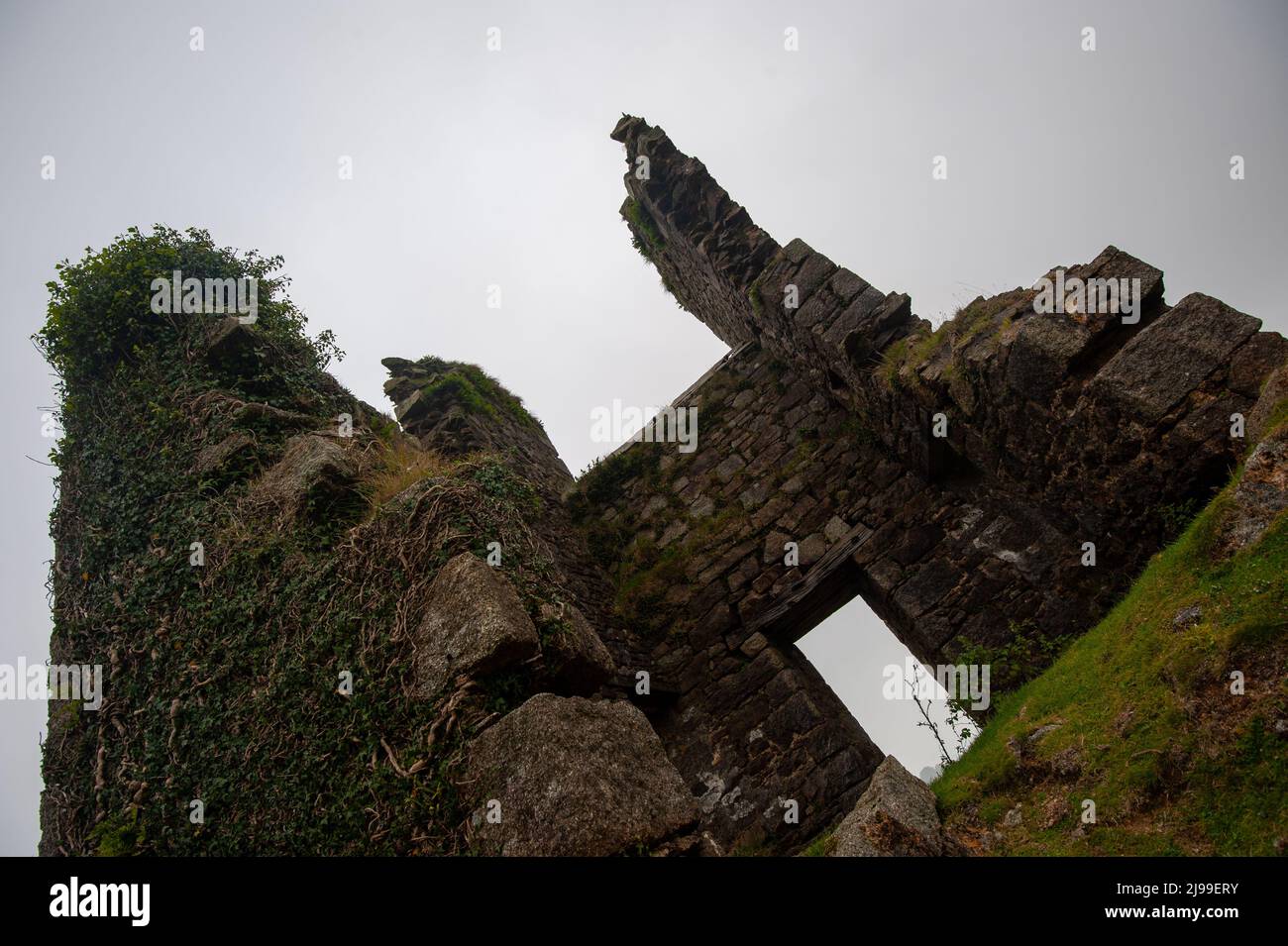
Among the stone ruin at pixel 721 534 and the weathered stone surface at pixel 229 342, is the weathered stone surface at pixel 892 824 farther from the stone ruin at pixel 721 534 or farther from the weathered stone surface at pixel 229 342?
the weathered stone surface at pixel 229 342

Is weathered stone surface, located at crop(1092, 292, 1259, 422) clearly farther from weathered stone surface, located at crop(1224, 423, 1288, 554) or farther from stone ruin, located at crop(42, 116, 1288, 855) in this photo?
weathered stone surface, located at crop(1224, 423, 1288, 554)

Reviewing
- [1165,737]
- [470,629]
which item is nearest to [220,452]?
[470,629]

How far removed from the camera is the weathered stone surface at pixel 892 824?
10.4 ft

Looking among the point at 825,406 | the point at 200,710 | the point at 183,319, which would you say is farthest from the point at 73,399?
the point at 825,406

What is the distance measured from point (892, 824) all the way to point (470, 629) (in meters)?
2.28

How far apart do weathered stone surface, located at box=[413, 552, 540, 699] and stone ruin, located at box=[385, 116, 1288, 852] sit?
69cm

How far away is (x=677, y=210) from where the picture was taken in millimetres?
9945

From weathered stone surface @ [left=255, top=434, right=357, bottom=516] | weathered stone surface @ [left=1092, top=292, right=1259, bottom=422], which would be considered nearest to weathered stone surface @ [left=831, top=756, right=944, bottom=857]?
weathered stone surface @ [left=1092, top=292, right=1259, bottom=422]

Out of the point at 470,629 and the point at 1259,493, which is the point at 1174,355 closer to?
the point at 1259,493

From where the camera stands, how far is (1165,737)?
9.56 feet
